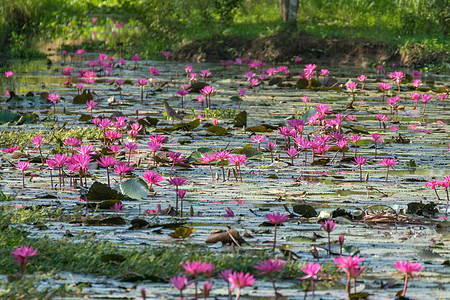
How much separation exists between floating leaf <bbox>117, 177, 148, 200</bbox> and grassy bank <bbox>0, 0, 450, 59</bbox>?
10.6 meters

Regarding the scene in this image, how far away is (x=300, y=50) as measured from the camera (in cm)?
1392

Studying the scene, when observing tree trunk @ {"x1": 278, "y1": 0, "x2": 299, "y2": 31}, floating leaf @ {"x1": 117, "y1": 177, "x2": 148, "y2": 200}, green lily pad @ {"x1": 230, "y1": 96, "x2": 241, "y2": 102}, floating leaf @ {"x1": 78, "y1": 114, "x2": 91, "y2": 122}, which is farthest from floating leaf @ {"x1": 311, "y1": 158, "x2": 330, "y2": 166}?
tree trunk @ {"x1": 278, "y1": 0, "x2": 299, "y2": 31}

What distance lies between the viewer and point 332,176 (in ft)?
12.7

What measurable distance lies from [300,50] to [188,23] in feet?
12.8

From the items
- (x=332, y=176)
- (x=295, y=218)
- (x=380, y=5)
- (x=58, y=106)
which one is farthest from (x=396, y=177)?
(x=380, y=5)

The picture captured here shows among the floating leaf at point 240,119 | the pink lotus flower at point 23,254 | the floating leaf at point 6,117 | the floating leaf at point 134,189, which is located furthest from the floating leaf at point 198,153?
the floating leaf at point 6,117

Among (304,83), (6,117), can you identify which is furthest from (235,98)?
(6,117)

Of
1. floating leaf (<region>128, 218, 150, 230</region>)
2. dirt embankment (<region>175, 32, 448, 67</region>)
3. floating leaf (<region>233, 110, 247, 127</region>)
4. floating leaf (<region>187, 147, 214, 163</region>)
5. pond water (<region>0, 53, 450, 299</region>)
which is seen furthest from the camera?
dirt embankment (<region>175, 32, 448, 67</region>)

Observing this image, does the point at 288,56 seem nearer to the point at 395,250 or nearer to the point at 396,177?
the point at 396,177

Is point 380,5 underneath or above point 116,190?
above

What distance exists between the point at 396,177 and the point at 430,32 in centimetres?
1237

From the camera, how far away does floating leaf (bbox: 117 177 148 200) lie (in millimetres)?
3168

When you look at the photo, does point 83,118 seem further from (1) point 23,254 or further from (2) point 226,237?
(1) point 23,254

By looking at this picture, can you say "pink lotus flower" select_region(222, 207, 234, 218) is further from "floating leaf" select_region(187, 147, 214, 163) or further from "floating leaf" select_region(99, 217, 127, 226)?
"floating leaf" select_region(187, 147, 214, 163)
